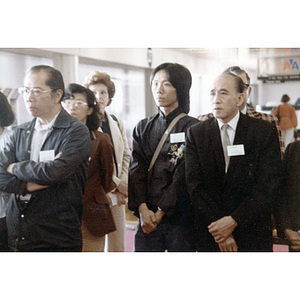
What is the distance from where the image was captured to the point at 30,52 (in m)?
2.11

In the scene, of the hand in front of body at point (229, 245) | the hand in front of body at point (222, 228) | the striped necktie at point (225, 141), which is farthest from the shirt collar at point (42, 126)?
the hand in front of body at point (229, 245)

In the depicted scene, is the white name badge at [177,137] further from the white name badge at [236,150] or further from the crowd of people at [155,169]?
the white name badge at [236,150]

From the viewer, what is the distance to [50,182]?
210 centimetres

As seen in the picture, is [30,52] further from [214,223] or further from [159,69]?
[214,223]

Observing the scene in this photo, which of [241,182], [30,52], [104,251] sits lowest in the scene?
[104,251]

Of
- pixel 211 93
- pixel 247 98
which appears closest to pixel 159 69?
pixel 211 93

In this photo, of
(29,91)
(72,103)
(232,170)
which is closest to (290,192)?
(232,170)

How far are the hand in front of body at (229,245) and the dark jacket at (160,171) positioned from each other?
31cm

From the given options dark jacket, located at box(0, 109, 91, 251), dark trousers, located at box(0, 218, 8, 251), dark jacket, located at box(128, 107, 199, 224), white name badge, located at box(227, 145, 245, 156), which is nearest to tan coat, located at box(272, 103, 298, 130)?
white name badge, located at box(227, 145, 245, 156)

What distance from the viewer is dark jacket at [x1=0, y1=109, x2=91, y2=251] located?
6.91 feet

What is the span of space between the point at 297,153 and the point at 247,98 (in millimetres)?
509

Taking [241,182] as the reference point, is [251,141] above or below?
above

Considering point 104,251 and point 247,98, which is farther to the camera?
point 104,251

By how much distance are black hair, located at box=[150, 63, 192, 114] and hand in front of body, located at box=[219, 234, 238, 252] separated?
3.04 feet
